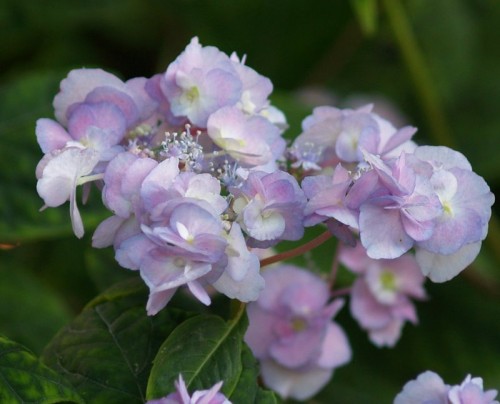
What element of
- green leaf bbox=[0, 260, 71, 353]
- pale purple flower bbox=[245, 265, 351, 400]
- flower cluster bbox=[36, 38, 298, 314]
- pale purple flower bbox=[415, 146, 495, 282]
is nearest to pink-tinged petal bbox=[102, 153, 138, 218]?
flower cluster bbox=[36, 38, 298, 314]

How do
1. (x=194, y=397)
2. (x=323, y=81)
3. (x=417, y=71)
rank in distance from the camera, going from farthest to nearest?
1. (x=323, y=81)
2. (x=417, y=71)
3. (x=194, y=397)

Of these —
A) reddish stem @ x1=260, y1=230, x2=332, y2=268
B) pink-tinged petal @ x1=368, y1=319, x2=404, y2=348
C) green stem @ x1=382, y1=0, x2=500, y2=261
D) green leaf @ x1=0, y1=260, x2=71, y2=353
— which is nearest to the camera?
reddish stem @ x1=260, y1=230, x2=332, y2=268

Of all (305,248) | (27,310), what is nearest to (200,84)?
(305,248)

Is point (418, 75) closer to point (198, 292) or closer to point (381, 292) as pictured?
point (381, 292)

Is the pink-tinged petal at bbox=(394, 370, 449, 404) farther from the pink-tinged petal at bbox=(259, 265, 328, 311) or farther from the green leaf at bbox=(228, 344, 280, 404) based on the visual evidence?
the pink-tinged petal at bbox=(259, 265, 328, 311)

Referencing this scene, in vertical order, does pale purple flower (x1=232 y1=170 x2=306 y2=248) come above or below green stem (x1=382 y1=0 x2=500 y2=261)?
above
